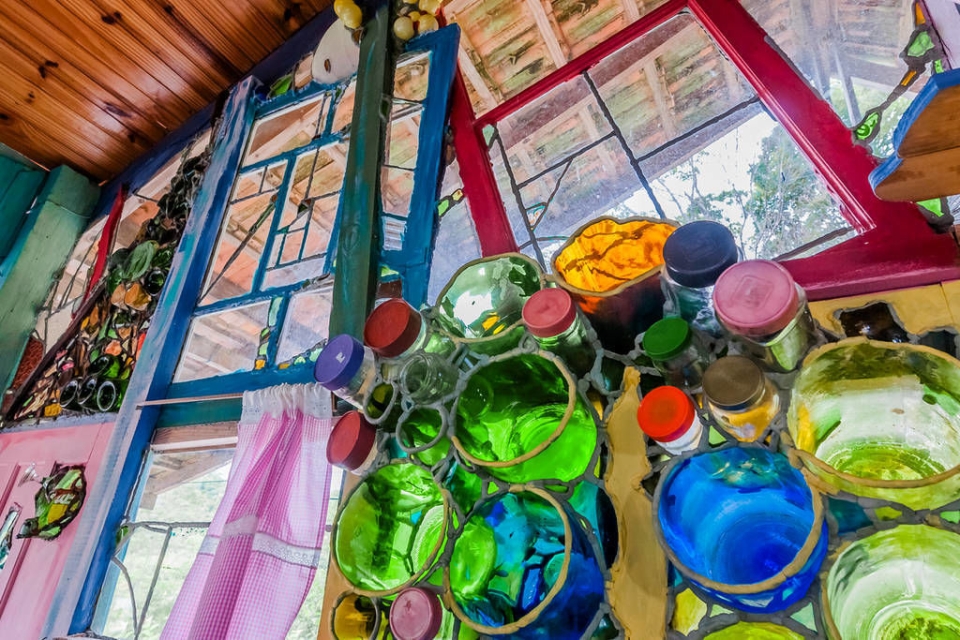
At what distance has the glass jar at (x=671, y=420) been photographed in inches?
25.4

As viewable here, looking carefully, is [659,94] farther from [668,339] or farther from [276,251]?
[276,251]

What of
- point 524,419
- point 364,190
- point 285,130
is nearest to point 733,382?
point 524,419

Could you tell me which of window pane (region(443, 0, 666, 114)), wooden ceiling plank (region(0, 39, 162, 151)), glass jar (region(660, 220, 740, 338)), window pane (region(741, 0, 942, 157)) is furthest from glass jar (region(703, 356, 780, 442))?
wooden ceiling plank (region(0, 39, 162, 151))

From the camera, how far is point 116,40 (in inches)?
93.4

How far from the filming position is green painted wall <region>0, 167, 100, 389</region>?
8.29 ft

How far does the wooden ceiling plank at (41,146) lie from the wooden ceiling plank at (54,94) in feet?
0.41

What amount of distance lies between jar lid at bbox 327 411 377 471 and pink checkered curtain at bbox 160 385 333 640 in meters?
0.36

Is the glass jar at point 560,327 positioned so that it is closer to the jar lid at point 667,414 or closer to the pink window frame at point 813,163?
the jar lid at point 667,414

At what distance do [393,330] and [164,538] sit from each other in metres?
1.07

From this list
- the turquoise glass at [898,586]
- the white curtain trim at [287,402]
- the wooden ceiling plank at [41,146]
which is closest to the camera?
the turquoise glass at [898,586]

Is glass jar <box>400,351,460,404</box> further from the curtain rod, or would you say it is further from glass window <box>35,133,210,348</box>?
glass window <box>35,133,210,348</box>

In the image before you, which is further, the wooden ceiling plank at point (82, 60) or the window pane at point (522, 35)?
the wooden ceiling plank at point (82, 60)

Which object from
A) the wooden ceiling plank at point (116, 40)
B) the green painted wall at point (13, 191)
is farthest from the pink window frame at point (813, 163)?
the green painted wall at point (13, 191)

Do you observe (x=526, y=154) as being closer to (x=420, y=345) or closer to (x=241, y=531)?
(x=420, y=345)
